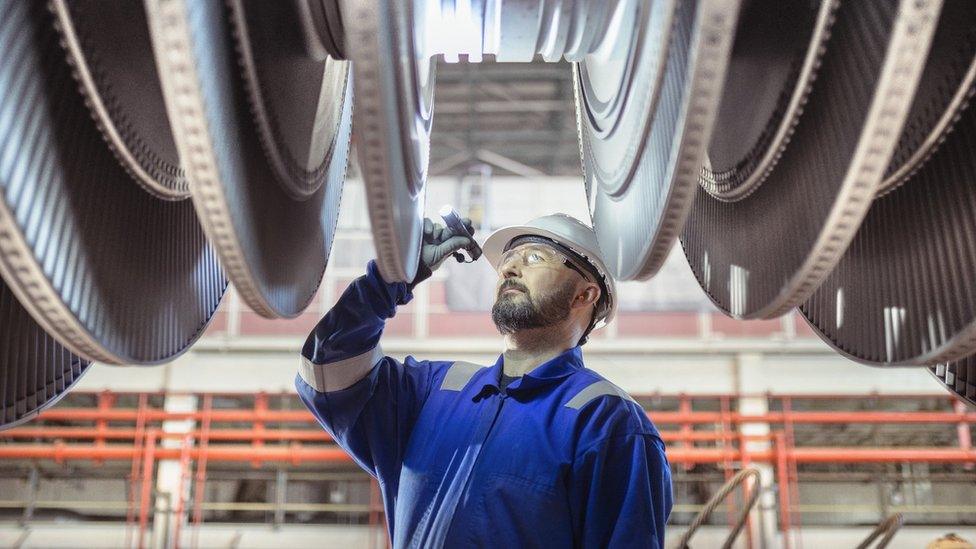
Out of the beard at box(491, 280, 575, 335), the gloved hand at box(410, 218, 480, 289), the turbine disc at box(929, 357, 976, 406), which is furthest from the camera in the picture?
the beard at box(491, 280, 575, 335)

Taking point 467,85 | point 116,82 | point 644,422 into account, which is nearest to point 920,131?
point 644,422

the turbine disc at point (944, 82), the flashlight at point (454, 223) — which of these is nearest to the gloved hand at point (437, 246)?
the flashlight at point (454, 223)

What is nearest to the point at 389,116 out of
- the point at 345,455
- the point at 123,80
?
the point at 123,80

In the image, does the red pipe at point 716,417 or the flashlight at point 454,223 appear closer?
the flashlight at point 454,223

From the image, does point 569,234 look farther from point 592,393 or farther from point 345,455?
point 345,455

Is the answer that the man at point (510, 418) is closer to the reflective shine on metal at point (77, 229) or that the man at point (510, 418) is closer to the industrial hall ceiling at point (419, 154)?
the industrial hall ceiling at point (419, 154)

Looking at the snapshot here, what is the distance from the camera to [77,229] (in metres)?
1.49

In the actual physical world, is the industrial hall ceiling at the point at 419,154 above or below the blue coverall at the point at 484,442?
above

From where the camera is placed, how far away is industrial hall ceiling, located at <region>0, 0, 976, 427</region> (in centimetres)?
127

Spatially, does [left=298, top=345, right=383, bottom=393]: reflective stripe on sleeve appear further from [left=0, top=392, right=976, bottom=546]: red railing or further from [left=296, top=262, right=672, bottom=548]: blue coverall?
[left=0, top=392, right=976, bottom=546]: red railing

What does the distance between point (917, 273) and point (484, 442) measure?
1030 millimetres

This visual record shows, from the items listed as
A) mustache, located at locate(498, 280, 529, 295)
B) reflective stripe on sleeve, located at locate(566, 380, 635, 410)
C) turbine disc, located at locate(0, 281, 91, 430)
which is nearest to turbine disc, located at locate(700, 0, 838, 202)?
reflective stripe on sleeve, located at locate(566, 380, 635, 410)

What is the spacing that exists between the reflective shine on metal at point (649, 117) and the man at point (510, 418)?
0.39 meters

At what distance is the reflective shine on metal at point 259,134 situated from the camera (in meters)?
1.19
